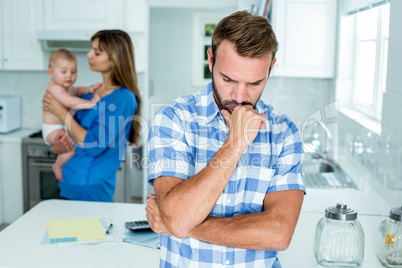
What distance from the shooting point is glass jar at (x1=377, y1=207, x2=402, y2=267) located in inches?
64.6

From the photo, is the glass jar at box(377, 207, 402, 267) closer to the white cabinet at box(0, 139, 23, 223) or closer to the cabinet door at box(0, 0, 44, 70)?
the white cabinet at box(0, 139, 23, 223)

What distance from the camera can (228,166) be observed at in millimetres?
1288

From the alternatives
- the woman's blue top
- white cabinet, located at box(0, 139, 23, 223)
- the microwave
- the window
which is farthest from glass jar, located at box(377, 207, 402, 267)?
the microwave

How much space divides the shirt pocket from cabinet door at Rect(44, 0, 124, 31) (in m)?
2.72

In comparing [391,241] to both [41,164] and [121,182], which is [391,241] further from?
[41,164]

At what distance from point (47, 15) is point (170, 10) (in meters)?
1.57

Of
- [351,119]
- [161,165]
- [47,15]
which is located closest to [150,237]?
[161,165]

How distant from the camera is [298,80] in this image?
3.62 metres

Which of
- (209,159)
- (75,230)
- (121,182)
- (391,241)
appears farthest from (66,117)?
(391,241)

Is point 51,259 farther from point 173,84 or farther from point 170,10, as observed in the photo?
point 170,10

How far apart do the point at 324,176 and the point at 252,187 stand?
5.45ft

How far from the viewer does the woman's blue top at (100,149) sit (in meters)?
2.61

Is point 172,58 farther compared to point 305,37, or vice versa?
point 172,58

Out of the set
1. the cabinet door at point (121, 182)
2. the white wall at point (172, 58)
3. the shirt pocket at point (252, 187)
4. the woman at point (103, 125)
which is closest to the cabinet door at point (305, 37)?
the white wall at point (172, 58)
